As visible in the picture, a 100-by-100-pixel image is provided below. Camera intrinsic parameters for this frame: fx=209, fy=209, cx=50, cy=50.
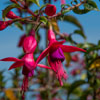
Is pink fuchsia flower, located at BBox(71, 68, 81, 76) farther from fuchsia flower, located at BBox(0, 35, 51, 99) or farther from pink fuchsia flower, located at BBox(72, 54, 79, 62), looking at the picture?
fuchsia flower, located at BBox(0, 35, 51, 99)

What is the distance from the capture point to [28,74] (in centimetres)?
69

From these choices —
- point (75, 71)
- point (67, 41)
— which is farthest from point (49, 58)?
point (75, 71)

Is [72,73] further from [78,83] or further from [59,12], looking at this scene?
[59,12]

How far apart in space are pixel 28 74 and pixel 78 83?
0.50 m

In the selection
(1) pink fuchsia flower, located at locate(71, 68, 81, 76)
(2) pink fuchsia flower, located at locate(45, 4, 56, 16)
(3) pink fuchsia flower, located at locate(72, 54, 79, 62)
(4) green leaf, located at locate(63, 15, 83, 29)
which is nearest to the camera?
(2) pink fuchsia flower, located at locate(45, 4, 56, 16)

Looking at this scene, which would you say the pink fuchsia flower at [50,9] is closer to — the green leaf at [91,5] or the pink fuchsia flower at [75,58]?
the green leaf at [91,5]

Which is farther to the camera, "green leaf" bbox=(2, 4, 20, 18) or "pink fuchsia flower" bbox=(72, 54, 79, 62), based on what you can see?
"pink fuchsia flower" bbox=(72, 54, 79, 62)

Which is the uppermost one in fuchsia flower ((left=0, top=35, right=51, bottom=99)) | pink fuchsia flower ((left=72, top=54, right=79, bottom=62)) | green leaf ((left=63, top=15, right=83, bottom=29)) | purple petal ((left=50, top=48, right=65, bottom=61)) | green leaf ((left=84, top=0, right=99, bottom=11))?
green leaf ((left=84, top=0, right=99, bottom=11))

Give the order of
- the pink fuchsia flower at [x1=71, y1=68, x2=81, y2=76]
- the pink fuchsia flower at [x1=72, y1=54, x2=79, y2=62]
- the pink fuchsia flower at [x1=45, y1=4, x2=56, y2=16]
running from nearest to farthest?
1. the pink fuchsia flower at [x1=45, y1=4, x2=56, y2=16]
2. the pink fuchsia flower at [x1=72, y1=54, x2=79, y2=62]
3. the pink fuchsia flower at [x1=71, y1=68, x2=81, y2=76]

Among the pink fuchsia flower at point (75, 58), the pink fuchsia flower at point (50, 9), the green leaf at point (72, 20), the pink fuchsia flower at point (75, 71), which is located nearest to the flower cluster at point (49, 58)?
the pink fuchsia flower at point (50, 9)

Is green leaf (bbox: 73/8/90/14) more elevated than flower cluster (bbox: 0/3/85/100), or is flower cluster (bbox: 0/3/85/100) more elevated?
green leaf (bbox: 73/8/90/14)

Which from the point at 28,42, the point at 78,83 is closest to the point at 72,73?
the point at 78,83

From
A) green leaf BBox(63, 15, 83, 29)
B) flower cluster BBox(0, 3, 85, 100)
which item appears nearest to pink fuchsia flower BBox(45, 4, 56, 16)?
flower cluster BBox(0, 3, 85, 100)

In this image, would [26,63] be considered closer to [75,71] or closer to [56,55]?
[56,55]
